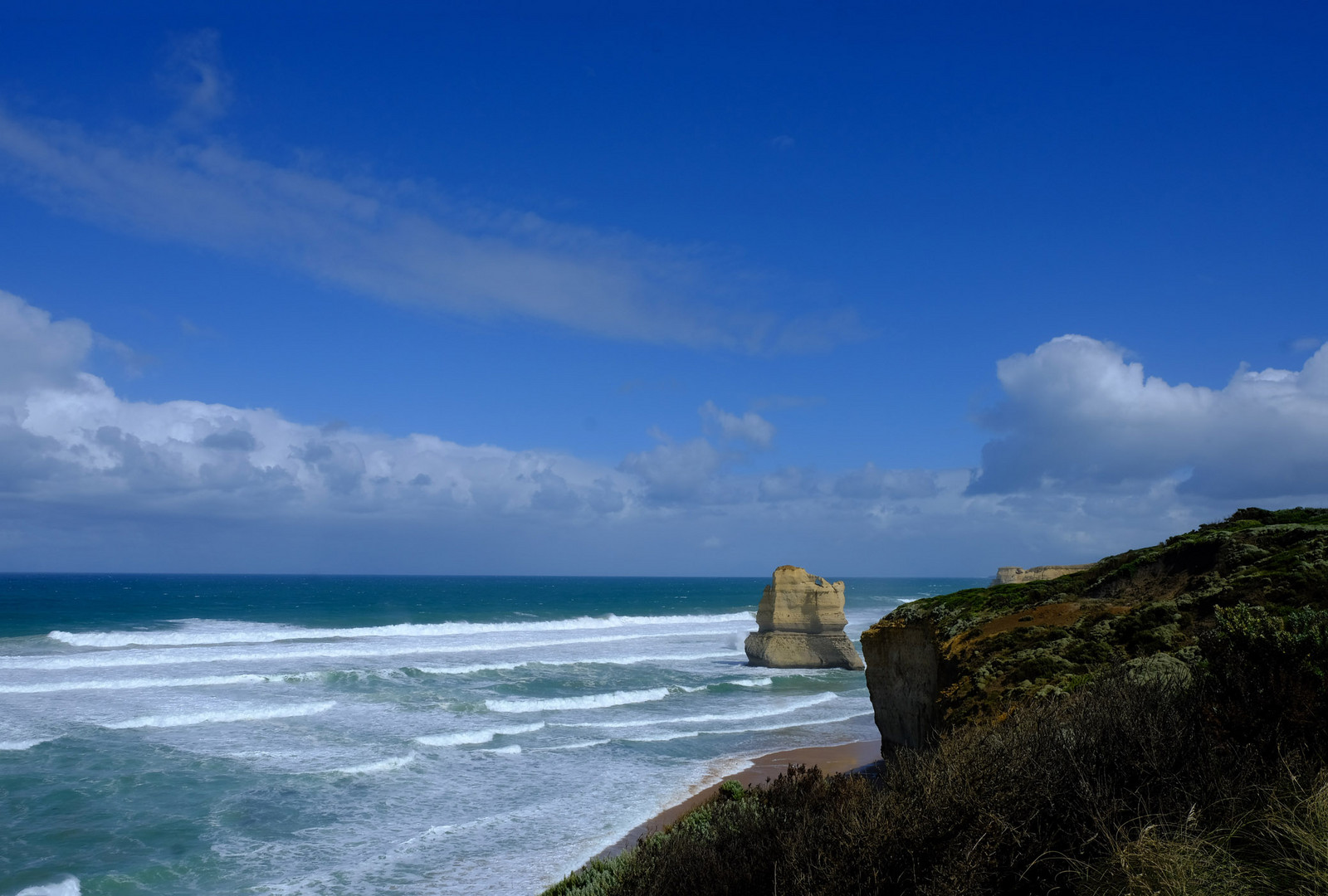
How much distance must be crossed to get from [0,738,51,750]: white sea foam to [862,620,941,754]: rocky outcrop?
879 inches

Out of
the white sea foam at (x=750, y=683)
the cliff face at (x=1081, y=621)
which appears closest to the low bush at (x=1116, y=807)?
the cliff face at (x=1081, y=621)

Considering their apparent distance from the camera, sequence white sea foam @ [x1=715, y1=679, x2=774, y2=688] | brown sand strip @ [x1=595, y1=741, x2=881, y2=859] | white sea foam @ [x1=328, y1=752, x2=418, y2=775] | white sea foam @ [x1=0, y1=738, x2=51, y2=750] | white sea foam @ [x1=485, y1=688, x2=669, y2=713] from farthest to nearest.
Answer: white sea foam @ [x1=715, y1=679, x2=774, y2=688], white sea foam @ [x1=485, y1=688, x2=669, y2=713], white sea foam @ [x1=0, y1=738, x2=51, y2=750], white sea foam @ [x1=328, y1=752, x2=418, y2=775], brown sand strip @ [x1=595, y1=741, x2=881, y2=859]

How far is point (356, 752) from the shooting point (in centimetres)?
2291

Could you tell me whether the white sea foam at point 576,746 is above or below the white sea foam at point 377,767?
below

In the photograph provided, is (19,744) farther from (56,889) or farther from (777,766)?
(777,766)

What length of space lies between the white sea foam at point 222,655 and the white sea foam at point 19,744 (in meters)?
17.6

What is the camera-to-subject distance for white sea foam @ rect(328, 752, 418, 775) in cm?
2075

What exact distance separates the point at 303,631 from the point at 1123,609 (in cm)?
6116

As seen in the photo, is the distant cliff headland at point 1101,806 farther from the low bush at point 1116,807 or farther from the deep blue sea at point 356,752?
the deep blue sea at point 356,752

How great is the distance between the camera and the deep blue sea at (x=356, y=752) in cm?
1469

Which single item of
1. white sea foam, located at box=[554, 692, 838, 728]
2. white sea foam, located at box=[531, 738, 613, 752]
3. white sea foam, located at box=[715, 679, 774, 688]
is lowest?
white sea foam, located at box=[715, 679, 774, 688]

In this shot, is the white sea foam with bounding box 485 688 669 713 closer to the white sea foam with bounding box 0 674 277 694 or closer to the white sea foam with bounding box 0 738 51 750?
the white sea foam with bounding box 0 674 277 694

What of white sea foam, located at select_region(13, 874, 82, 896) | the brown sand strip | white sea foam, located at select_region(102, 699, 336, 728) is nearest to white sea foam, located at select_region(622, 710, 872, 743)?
the brown sand strip

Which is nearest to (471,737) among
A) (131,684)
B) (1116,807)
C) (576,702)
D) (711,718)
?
(576,702)
